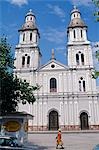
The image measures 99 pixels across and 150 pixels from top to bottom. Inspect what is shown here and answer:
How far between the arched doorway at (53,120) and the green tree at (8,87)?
74.0 ft

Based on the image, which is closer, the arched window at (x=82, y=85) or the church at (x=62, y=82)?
the church at (x=62, y=82)

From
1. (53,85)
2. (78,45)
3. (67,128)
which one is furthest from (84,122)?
(78,45)

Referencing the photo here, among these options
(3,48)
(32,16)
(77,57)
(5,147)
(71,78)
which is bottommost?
(5,147)

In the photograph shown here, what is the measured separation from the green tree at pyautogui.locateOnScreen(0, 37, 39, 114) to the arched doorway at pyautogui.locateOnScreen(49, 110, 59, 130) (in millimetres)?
22565

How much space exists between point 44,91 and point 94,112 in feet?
28.1

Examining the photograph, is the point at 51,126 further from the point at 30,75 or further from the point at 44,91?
the point at 30,75

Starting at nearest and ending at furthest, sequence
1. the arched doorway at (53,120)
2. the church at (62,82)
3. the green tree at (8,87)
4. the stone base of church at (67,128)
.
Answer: the green tree at (8,87) < the stone base of church at (67,128) < the church at (62,82) < the arched doorway at (53,120)

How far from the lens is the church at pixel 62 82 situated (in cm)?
3656

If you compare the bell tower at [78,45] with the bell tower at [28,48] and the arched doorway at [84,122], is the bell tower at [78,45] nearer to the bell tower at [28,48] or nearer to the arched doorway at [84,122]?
the bell tower at [28,48]

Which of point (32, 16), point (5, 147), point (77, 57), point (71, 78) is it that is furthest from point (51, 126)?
point (5, 147)

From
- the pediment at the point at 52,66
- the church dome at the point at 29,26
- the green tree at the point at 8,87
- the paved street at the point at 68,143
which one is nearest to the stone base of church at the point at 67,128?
the pediment at the point at 52,66

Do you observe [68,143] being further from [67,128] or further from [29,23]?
[29,23]

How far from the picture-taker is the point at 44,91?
128 ft

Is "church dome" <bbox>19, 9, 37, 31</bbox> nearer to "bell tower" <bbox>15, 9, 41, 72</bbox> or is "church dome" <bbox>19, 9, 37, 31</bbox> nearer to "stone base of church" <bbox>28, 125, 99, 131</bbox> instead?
"bell tower" <bbox>15, 9, 41, 72</bbox>
